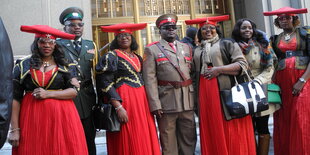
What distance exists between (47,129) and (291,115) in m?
2.72

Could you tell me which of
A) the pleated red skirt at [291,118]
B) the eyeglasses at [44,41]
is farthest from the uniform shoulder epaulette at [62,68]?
the pleated red skirt at [291,118]

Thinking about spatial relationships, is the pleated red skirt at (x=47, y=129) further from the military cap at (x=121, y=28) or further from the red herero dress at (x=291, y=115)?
the red herero dress at (x=291, y=115)

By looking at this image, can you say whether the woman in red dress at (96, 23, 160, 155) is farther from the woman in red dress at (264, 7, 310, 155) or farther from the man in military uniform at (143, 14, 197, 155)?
the woman in red dress at (264, 7, 310, 155)

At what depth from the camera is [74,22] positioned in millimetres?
3381

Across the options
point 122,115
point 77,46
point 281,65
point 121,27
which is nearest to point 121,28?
point 121,27

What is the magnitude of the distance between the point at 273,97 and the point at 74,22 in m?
2.58

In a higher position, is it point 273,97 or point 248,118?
point 273,97

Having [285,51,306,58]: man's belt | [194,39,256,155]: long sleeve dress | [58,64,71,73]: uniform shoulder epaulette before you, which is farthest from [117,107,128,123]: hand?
[285,51,306,58]: man's belt

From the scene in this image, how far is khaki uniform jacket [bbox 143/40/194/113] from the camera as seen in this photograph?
315 cm

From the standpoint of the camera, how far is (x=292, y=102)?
334 centimetres

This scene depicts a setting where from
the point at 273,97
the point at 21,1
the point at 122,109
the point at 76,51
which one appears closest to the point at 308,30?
the point at 273,97

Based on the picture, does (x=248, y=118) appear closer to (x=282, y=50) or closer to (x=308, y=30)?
(x=282, y=50)

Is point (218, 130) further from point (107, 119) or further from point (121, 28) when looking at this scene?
point (121, 28)

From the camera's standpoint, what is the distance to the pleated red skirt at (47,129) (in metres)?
2.42
